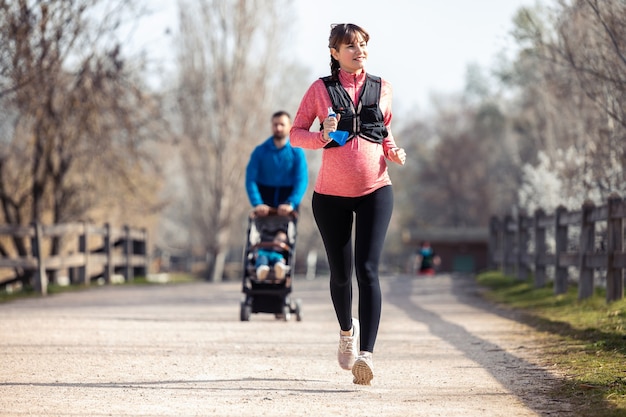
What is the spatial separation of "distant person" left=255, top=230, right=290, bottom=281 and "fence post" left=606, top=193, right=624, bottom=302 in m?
3.56

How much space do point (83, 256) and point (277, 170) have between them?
10.5 meters

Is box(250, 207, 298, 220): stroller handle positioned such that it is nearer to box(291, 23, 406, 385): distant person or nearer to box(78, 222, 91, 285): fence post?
box(291, 23, 406, 385): distant person

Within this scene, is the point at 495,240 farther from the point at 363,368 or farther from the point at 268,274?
the point at 363,368

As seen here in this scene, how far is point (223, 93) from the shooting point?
127 feet

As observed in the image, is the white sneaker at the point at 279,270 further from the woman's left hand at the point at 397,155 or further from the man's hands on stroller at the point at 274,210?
the woman's left hand at the point at 397,155

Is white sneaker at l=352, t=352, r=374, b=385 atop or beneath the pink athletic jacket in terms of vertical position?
beneath

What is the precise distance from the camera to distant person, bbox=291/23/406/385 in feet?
21.2

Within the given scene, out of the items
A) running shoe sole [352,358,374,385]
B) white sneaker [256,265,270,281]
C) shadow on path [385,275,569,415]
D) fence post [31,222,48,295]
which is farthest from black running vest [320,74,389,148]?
A: fence post [31,222,48,295]

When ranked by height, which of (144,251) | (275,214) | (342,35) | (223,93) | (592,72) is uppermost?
(223,93)

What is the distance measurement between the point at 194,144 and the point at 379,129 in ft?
109

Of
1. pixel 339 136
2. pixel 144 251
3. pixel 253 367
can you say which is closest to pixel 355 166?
pixel 339 136

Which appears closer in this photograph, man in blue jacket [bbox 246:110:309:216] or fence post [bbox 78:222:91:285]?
man in blue jacket [bbox 246:110:309:216]

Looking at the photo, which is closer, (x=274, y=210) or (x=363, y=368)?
(x=363, y=368)

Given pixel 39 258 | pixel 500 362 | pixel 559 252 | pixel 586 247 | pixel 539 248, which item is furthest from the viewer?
pixel 39 258
